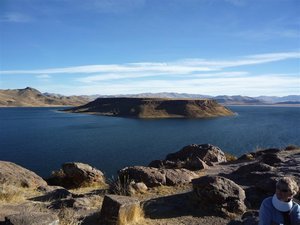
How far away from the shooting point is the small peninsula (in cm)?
14159

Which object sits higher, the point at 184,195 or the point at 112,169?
the point at 184,195

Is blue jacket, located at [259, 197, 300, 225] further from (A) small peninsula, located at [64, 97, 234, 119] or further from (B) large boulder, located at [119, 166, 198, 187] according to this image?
(A) small peninsula, located at [64, 97, 234, 119]

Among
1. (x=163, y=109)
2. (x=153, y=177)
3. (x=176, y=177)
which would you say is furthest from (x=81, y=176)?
(x=163, y=109)

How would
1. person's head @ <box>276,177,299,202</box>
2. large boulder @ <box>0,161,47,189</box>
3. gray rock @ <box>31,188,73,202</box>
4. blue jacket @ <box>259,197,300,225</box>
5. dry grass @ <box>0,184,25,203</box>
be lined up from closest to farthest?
person's head @ <box>276,177,299,202</box> → blue jacket @ <box>259,197,300,225</box> → dry grass @ <box>0,184,25,203</box> → gray rock @ <box>31,188,73,202</box> → large boulder @ <box>0,161,47,189</box>

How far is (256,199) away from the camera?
1272 cm

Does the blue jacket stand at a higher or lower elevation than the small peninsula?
higher

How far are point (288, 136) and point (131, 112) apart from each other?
287ft

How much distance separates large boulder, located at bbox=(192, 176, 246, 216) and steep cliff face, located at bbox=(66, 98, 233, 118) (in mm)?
126142

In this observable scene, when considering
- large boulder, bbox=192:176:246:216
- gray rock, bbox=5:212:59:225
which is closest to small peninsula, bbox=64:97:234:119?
large boulder, bbox=192:176:246:216

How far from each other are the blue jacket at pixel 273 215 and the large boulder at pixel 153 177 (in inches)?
370

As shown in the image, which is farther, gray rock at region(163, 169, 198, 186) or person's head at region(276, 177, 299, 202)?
gray rock at region(163, 169, 198, 186)

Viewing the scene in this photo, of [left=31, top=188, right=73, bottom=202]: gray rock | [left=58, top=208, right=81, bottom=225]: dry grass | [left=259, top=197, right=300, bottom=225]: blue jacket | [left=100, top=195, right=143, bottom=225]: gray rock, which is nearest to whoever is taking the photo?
[left=259, top=197, right=300, bottom=225]: blue jacket

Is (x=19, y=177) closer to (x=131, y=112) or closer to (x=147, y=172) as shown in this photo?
(x=147, y=172)

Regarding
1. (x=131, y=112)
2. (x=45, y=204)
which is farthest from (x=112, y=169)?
(x=131, y=112)
